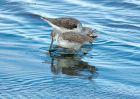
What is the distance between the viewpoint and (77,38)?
10961 mm

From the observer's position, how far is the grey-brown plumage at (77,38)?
35.8 ft

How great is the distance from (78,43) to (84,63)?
2.58ft

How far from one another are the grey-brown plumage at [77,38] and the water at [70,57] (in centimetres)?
23

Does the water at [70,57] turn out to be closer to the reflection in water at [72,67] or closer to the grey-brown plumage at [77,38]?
the reflection in water at [72,67]

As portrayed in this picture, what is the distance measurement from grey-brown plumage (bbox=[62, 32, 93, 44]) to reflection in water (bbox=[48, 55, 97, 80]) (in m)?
0.44

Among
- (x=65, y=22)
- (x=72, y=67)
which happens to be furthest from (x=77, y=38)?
(x=72, y=67)

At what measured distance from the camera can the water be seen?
28.4 feet

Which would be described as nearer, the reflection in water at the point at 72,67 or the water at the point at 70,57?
the water at the point at 70,57

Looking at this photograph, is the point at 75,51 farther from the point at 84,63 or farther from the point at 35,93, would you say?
the point at 35,93

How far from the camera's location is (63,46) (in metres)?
11.0

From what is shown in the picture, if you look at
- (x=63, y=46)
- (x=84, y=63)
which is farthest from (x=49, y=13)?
(x=84, y=63)

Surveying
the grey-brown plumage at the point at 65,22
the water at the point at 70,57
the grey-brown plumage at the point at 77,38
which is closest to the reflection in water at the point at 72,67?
the water at the point at 70,57

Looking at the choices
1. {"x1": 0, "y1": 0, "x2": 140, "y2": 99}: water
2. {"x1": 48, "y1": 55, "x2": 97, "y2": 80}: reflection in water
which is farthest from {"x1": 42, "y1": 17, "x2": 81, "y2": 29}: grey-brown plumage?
{"x1": 48, "y1": 55, "x2": 97, "y2": 80}: reflection in water

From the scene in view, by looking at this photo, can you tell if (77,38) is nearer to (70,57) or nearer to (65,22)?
(70,57)
